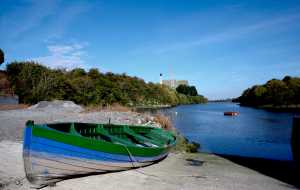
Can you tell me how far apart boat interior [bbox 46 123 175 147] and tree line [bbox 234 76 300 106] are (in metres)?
108

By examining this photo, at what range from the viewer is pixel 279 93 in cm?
11344

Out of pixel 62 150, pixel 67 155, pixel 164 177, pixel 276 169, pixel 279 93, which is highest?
pixel 279 93

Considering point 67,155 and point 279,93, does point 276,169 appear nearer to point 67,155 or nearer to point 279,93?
point 67,155

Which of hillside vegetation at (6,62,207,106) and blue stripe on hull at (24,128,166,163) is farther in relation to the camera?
hillside vegetation at (6,62,207,106)

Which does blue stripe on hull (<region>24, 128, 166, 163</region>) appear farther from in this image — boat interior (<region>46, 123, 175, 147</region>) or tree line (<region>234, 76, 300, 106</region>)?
tree line (<region>234, 76, 300, 106</region>)

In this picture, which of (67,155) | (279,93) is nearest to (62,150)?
(67,155)

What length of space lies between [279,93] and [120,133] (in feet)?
376

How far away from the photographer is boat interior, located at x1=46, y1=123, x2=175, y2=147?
394 inches

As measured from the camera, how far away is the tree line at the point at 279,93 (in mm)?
108244

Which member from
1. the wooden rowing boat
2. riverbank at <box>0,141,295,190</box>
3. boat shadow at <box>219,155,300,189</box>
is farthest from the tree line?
the wooden rowing boat

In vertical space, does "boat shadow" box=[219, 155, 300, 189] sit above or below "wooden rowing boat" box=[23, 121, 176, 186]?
below

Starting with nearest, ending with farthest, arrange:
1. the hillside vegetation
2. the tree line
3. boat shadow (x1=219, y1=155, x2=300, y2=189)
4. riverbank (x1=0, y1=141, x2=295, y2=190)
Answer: riverbank (x1=0, y1=141, x2=295, y2=190) < boat shadow (x1=219, y1=155, x2=300, y2=189) < the hillside vegetation < the tree line

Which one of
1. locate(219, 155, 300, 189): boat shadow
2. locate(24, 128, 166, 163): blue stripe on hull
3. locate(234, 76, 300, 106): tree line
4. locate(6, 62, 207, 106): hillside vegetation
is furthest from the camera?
locate(234, 76, 300, 106): tree line

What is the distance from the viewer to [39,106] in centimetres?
3666
